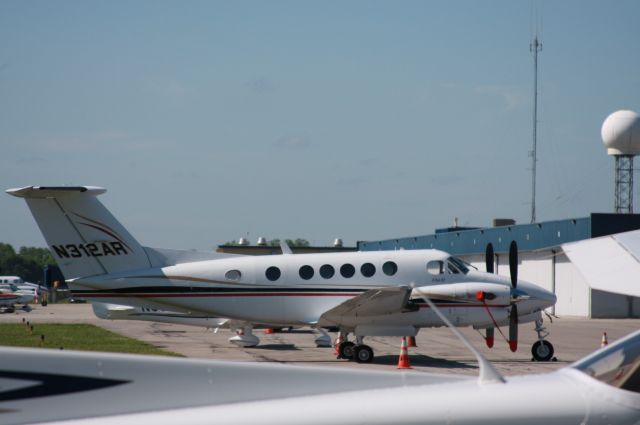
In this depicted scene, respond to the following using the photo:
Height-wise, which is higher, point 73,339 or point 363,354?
point 363,354

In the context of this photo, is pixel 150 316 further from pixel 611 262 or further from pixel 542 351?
pixel 611 262

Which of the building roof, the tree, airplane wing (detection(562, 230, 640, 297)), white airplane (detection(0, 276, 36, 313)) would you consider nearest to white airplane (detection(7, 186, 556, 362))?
airplane wing (detection(562, 230, 640, 297))

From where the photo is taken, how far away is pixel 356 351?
2217 centimetres

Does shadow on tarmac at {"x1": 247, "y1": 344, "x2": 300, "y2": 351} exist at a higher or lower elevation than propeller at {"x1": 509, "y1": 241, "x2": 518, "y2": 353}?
lower

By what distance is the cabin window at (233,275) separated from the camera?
22328 mm

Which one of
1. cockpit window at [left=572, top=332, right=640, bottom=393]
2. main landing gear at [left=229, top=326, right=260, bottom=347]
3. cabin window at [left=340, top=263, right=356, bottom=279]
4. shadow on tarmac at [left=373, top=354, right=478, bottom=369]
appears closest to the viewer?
cockpit window at [left=572, top=332, right=640, bottom=393]

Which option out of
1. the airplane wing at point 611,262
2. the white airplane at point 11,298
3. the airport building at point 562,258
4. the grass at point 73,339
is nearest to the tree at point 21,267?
the white airplane at point 11,298

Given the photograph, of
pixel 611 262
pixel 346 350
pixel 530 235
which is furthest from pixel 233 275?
pixel 530 235

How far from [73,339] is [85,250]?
387 inches

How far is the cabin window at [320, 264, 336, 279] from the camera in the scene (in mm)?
22562

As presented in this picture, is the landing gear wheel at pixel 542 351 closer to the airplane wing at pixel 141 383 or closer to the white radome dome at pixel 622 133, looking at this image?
the airplane wing at pixel 141 383

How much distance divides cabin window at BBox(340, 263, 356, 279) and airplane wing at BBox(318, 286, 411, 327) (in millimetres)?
957

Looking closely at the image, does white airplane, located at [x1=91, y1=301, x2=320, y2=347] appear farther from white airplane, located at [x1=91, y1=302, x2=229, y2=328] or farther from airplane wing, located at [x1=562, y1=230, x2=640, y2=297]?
airplane wing, located at [x1=562, y1=230, x2=640, y2=297]

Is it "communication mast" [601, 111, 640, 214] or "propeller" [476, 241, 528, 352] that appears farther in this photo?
"communication mast" [601, 111, 640, 214]
